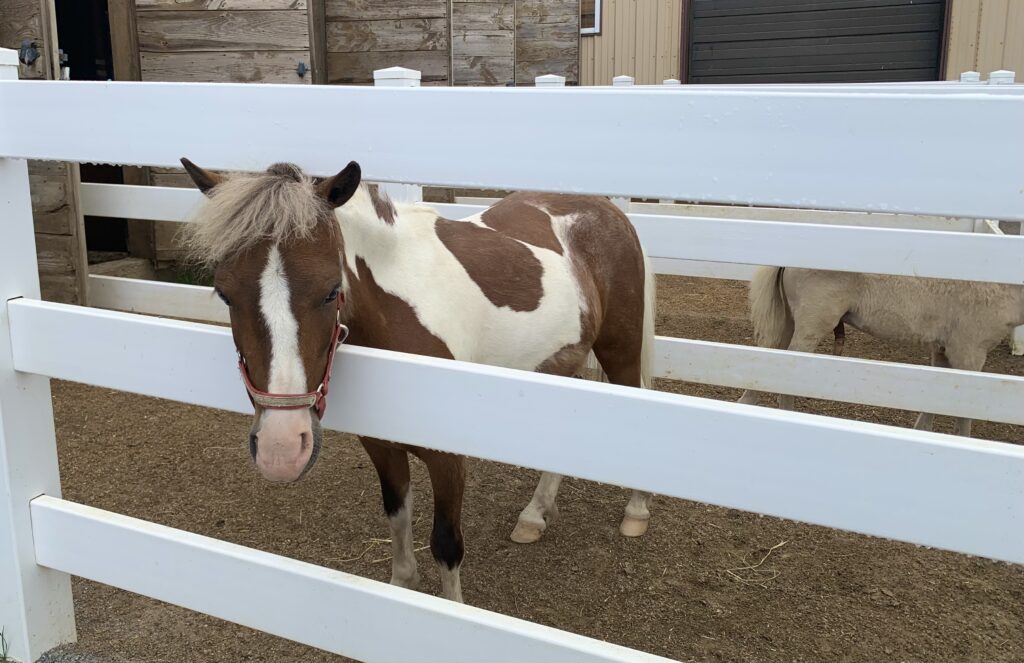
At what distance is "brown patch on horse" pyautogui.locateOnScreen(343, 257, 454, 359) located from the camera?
6.89 feet

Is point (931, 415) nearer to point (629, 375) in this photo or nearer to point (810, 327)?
point (810, 327)

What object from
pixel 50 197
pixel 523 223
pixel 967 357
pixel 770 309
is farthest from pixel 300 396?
pixel 50 197

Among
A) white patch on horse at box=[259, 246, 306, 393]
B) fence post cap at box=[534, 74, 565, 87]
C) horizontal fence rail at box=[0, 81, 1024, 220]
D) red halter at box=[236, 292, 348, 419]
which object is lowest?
red halter at box=[236, 292, 348, 419]

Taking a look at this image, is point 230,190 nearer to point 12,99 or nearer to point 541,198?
point 12,99

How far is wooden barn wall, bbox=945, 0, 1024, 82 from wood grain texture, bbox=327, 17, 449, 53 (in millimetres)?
6882

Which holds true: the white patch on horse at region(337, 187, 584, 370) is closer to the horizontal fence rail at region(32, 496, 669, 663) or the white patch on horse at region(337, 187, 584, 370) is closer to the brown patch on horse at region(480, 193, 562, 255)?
the brown patch on horse at region(480, 193, 562, 255)

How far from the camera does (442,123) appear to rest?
1484 mm

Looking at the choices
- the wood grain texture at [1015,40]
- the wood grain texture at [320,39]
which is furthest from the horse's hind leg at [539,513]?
the wood grain texture at [1015,40]

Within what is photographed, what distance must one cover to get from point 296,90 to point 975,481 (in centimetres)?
141

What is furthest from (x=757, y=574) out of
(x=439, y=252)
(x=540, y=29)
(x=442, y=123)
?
(x=540, y=29)

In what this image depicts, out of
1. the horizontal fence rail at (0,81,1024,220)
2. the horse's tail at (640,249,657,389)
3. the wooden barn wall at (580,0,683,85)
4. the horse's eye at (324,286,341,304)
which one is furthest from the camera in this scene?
the wooden barn wall at (580,0,683,85)

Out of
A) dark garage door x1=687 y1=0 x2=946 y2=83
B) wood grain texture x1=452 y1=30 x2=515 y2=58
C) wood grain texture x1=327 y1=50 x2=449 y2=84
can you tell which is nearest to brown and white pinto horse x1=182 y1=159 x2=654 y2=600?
wood grain texture x1=327 y1=50 x2=449 y2=84

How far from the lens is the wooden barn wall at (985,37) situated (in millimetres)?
9375

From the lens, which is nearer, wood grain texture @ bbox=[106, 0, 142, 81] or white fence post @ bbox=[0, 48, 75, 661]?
white fence post @ bbox=[0, 48, 75, 661]
